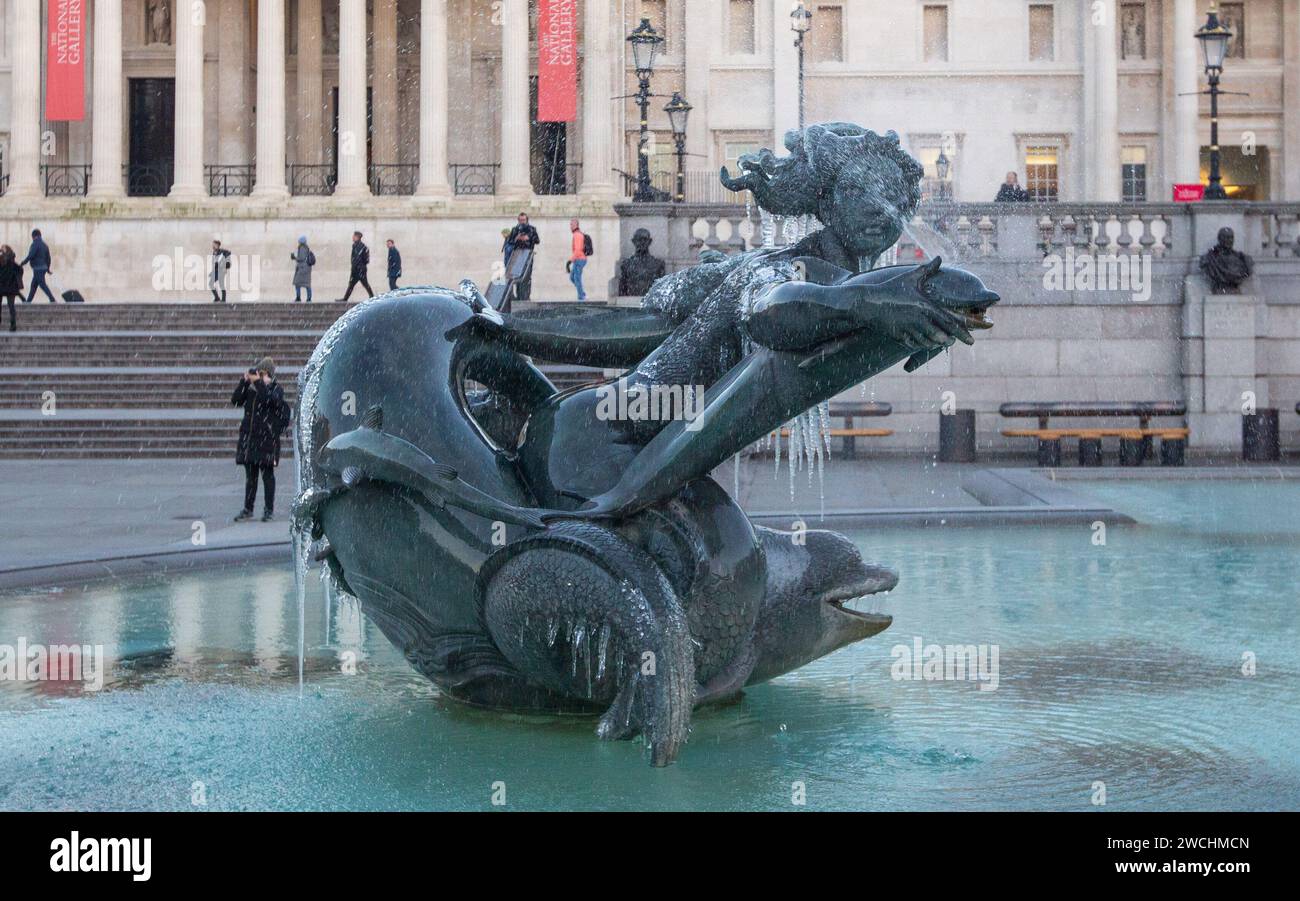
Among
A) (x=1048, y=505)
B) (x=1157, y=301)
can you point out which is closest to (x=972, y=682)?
(x=1048, y=505)

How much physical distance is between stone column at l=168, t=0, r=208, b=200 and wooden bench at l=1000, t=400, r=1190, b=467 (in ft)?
100

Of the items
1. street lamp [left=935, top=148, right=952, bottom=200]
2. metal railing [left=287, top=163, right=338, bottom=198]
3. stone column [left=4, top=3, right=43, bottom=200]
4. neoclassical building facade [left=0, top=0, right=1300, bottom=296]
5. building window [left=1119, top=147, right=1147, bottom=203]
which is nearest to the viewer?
stone column [left=4, top=3, right=43, bottom=200]

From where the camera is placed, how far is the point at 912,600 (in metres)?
8.48

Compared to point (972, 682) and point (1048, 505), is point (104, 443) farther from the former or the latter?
point (972, 682)

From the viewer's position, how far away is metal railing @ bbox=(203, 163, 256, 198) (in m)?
49.4

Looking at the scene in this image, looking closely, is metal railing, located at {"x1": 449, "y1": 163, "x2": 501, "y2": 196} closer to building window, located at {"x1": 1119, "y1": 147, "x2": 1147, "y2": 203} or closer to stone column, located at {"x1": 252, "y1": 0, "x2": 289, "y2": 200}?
stone column, located at {"x1": 252, "y1": 0, "x2": 289, "y2": 200}

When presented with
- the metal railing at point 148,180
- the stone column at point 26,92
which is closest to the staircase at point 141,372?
the stone column at point 26,92

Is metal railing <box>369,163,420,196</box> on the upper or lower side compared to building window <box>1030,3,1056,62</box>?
lower

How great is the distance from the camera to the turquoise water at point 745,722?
479 cm

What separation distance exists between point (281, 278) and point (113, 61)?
Answer: 8008mm

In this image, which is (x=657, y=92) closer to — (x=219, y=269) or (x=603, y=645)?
(x=219, y=269)
